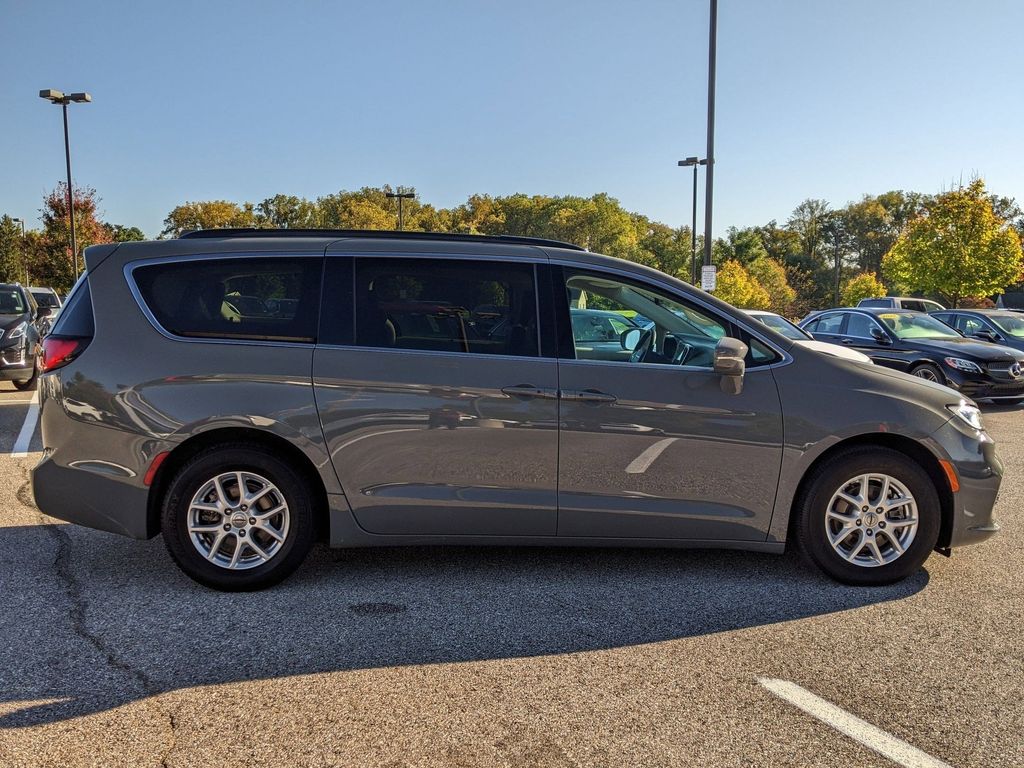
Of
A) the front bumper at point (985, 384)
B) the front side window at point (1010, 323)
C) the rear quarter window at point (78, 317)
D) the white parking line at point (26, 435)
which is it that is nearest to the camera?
the rear quarter window at point (78, 317)

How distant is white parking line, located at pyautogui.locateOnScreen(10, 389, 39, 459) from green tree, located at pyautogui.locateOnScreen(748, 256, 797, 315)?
55.9 metres

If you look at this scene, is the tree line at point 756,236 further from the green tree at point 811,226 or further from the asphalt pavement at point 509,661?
the asphalt pavement at point 509,661

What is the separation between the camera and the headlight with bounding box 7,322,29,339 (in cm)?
1194

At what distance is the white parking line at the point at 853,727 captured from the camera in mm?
2678

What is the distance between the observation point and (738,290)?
52.1m

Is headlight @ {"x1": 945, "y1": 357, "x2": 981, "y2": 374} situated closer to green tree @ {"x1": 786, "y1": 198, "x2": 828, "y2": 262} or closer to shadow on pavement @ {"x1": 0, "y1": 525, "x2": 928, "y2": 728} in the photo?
shadow on pavement @ {"x1": 0, "y1": 525, "x2": 928, "y2": 728}

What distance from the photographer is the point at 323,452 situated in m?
4.09

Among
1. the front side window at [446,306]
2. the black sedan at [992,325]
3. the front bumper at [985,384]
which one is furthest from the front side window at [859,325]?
the front side window at [446,306]

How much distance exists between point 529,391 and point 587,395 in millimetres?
289

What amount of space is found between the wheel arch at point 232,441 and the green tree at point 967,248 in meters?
38.9

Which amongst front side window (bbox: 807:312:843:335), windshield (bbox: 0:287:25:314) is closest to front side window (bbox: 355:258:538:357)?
front side window (bbox: 807:312:843:335)

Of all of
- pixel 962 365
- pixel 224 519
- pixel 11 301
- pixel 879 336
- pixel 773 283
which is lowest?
pixel 224 519

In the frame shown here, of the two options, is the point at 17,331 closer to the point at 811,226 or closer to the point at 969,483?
the point at 969,483

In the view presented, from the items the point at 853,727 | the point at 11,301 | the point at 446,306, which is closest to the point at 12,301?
the point at 11,301
